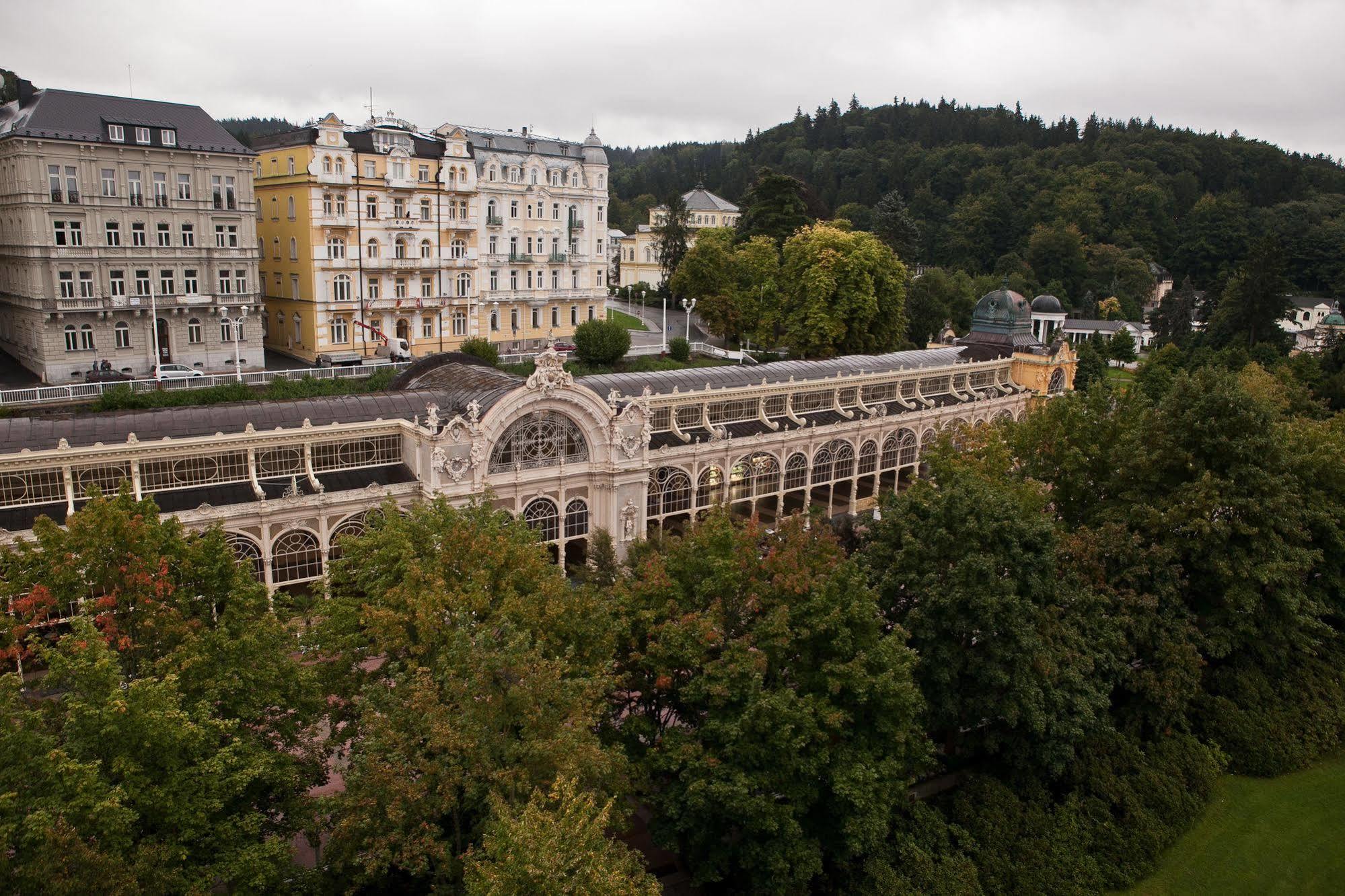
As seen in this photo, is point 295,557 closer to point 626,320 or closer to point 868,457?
point 868,457

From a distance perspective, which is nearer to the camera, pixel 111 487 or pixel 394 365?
pixel 111 487

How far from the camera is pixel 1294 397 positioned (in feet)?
232

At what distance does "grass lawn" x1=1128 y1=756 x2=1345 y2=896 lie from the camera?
33.0 m

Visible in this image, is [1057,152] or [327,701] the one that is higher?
[1057,152]

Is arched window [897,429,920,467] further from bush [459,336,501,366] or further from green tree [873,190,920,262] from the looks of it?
green tree [873,190,920,262]

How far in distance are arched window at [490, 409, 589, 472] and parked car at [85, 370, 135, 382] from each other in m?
33.3

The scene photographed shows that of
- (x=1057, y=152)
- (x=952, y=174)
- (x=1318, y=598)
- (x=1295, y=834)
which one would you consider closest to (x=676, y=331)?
(x=1318, y=598)

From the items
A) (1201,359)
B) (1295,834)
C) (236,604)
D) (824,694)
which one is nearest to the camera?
(236,604)

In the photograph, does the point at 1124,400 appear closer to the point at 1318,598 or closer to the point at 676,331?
the point at 1318,598

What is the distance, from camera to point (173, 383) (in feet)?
194

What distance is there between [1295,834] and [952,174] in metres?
172

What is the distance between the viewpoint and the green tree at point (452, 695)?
21.6 metres

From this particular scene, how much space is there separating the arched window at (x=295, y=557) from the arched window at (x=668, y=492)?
52.3ft

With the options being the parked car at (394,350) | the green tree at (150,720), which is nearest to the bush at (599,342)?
the parked car at (394,350)
